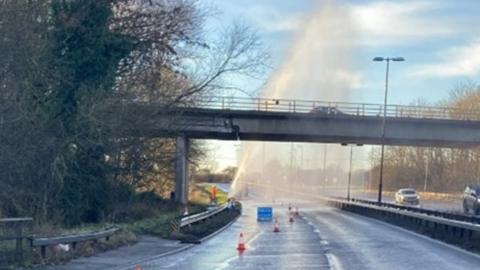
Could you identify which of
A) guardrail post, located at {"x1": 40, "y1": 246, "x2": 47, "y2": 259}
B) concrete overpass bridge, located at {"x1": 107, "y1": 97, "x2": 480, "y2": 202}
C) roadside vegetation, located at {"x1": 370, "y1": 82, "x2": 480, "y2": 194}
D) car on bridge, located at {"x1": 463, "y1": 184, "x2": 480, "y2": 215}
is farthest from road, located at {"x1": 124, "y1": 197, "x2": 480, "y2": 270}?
roadside vegetation, located at {"x1": 370, "y1": 82, "x2": 480, "y2": 194}

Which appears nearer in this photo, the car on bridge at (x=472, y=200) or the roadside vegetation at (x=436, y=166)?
the car on bridge at (x=472, y=200)

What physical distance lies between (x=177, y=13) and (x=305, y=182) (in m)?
132

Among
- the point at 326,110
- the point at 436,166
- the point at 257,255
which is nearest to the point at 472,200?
the point at 326,110

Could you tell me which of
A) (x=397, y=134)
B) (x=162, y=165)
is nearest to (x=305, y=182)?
(x=397, y=134)

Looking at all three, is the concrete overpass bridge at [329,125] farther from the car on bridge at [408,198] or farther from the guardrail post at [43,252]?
the guardrail post at [43,252]

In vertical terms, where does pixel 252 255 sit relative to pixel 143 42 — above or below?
below

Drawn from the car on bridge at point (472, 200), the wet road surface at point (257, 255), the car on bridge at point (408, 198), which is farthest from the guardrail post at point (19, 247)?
the car on bridge at point (408, 198)

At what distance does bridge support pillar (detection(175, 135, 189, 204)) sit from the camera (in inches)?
1887

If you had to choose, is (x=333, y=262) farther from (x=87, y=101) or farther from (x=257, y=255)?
(x=87, y=101)

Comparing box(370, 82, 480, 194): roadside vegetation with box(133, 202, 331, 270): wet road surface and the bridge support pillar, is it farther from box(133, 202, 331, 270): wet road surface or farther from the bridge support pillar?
box(133, 202, 331, 270): wet road surface

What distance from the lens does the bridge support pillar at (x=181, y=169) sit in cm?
4794

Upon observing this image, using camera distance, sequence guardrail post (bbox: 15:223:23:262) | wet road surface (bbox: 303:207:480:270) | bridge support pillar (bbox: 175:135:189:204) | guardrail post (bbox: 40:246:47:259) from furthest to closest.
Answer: bridge support pillar (bbox: 175:135:189:204) → wet road surface (bbox: 303:207:480:270) → guardrail post (bbox: 40:246:47:259) → guardrail post (bbox: 15:223:23:262)

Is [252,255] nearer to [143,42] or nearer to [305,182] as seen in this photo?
[143,42]

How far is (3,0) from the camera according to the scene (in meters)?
22.3
